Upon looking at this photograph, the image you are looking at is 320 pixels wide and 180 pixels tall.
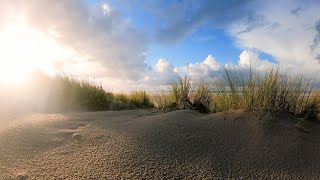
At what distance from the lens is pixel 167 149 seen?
2.81 meters

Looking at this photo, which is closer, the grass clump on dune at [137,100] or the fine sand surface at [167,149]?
the fine sand surface at [167,149]

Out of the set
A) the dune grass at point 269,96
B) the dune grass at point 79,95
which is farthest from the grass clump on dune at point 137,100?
the dune grass at point 269,96

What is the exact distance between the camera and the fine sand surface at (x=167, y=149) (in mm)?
2389

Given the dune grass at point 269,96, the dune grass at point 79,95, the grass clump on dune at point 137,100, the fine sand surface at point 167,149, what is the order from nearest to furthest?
the fine sand surface at point 167,149 < the dune grass at point 269,96 < the dune grass at point 79,95 < the grass clump on dune at point 137,100

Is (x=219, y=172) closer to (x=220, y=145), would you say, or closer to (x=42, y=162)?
(x=220, y=145)

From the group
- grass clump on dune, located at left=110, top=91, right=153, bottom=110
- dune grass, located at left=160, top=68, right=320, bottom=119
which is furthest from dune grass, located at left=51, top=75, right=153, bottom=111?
dune grass, located at left=160, top=68, right=320, bottom=119

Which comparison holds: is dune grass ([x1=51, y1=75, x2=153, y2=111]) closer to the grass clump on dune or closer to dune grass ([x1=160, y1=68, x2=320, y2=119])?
the grass clump on dune

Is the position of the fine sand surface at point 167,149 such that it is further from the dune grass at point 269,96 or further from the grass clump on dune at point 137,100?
the grass clump on dune at point 137,100

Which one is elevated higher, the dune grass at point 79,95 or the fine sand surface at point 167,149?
the dune grass at point 79,95

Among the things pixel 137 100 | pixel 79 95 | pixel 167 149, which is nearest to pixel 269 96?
pixel 167 149

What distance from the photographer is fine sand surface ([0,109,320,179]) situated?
2.39 metres

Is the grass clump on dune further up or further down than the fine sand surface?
further up

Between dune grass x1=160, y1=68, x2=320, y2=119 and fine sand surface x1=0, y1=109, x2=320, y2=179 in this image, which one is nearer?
fine sand surface x1=0, y1=109, x2=320, y2=179

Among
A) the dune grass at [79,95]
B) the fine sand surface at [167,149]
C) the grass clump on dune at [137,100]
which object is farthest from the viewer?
the grass clump on dune at [137,100]
